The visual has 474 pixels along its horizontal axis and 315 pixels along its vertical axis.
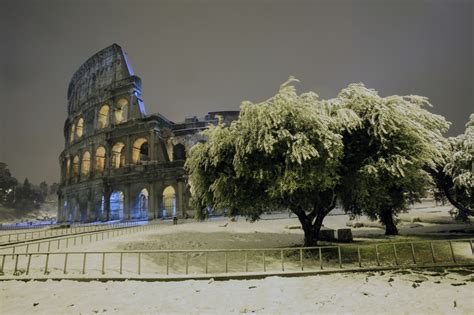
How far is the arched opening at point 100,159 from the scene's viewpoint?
41.1 metres

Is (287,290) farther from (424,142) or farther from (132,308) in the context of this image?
(424,142)

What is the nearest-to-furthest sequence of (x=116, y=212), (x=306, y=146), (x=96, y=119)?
(x=306, y=146) < (x=116, y=212) < (x=96, y=119)

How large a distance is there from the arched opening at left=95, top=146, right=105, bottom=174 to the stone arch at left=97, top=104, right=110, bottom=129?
3.80m

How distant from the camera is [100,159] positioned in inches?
1679

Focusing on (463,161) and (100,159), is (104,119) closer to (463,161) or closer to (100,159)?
(100,159)

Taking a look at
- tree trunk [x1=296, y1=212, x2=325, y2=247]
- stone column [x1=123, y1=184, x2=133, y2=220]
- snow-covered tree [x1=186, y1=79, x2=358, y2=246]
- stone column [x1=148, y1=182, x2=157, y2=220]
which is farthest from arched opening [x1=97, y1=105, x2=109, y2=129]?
tree trunk [x1=296, y1=212, x2=325, y2=247]

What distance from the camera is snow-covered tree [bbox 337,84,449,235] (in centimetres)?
961

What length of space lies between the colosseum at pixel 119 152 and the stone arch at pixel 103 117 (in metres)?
0.15

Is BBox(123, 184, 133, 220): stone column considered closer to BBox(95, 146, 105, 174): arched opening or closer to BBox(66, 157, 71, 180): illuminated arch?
BBox(95, 146, 105, 174): arched opening

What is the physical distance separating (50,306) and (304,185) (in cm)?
788

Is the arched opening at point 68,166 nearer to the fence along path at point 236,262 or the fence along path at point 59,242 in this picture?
the fence along path at point 59,242

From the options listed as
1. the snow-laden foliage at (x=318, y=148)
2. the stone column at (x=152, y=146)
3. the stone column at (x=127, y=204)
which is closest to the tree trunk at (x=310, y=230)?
the snow-laden foliage at (x=318, y=148)

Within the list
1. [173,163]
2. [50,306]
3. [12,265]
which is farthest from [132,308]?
[173,163]

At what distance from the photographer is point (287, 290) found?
6.66m
